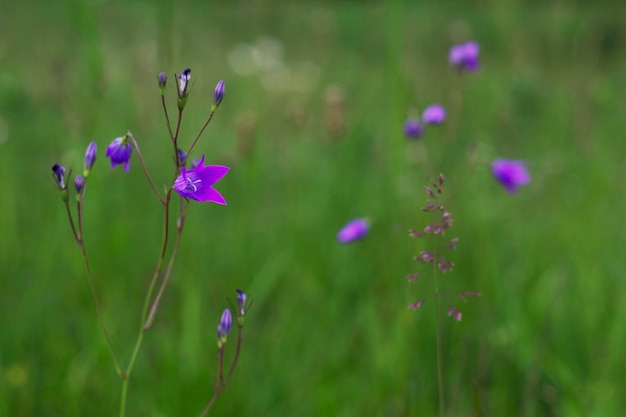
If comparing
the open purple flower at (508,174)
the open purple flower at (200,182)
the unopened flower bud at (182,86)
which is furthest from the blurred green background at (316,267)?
the unopened flower bud at (182,86)

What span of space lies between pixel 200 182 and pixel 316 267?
56.6 inches

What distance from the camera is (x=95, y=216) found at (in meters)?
2.45

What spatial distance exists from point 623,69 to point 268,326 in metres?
5.96

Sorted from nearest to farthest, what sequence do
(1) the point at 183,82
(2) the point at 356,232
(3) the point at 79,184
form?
1. (1) the point at 183,82
2. (3) the point at 79,184
3. (2) the point at 356,232

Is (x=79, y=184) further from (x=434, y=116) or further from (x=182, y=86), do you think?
(x=434, y=116)

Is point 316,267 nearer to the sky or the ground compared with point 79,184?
nearer to the sky

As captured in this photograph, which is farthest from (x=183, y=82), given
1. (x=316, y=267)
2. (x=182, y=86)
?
(x=316, y=267)

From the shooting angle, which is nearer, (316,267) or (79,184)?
(79,184)

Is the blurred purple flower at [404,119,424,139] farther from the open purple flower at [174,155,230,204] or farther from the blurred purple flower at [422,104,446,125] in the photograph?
the open purple flower at [174,155,230,204]

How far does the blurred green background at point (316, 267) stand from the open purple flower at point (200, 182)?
55 centimetres

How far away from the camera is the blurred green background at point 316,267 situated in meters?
1.76

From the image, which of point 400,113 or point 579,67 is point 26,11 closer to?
point 579,67

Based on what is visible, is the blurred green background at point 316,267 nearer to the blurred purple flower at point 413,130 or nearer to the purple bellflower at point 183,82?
the blurred purple flower at point 413,130

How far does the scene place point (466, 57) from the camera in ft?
5.90
